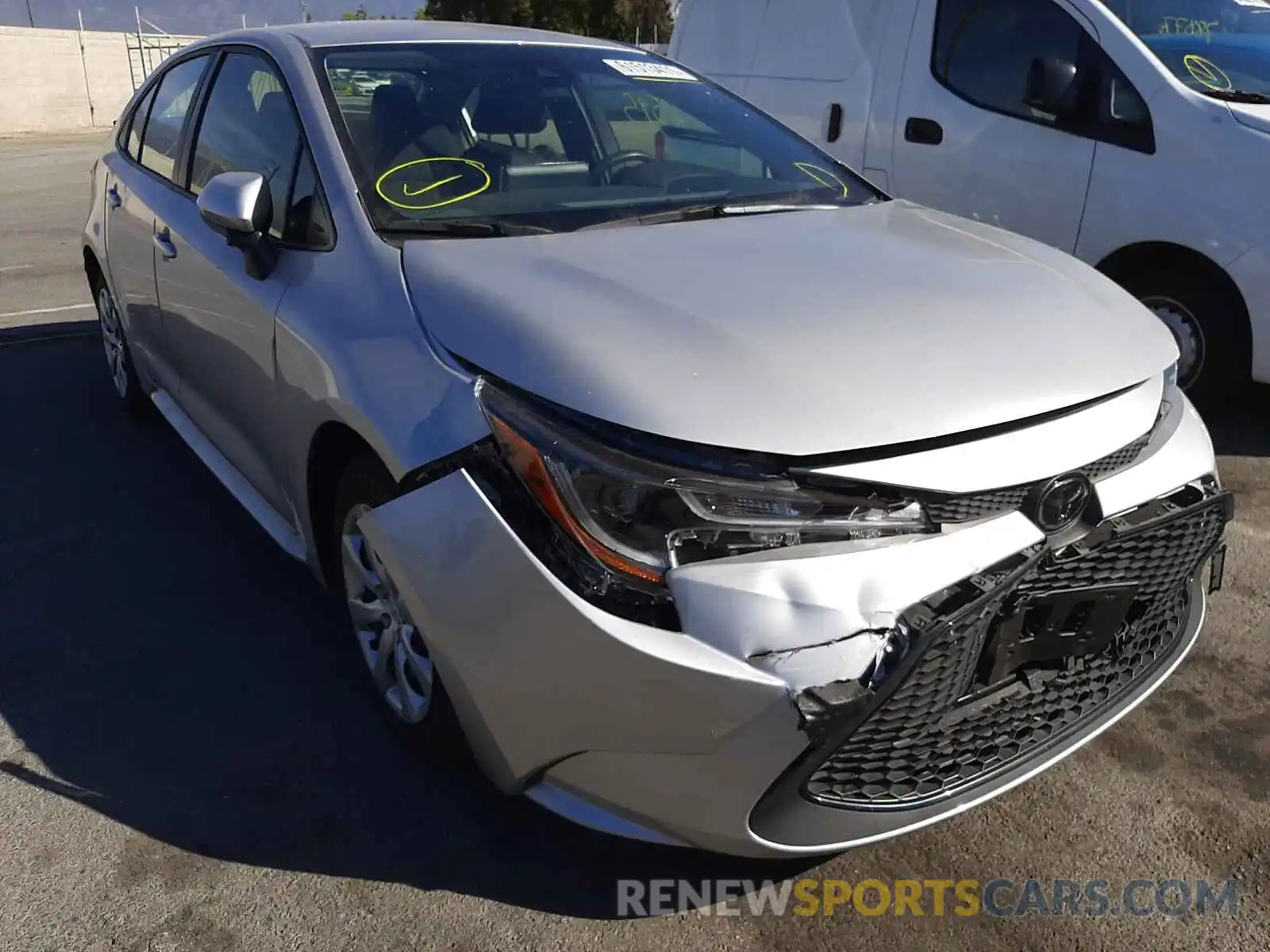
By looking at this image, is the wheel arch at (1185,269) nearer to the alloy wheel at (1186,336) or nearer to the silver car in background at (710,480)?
the alloy wheel at (1186,336)

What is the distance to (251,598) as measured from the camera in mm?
3406

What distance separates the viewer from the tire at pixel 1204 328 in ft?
14.5

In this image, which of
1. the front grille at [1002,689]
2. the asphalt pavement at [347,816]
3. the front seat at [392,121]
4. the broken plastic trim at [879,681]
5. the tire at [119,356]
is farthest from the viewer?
the tire at [119,356]

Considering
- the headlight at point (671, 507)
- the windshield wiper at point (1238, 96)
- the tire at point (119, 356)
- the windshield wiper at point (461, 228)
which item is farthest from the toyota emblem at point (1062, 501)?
the tire at point (119, 356)

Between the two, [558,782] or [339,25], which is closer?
[558,782]

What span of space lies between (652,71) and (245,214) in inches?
61.5

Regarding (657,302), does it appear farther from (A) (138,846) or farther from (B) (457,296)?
(A) (138,846)

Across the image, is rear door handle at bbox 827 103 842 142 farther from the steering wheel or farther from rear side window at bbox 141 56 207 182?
rear side window at bbox 141 56 207 182

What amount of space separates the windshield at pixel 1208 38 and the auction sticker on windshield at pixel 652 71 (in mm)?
2229

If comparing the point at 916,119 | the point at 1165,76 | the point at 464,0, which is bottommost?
the point at 464,0

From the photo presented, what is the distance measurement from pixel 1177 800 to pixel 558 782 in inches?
56.5

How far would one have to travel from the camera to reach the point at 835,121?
5.73 m

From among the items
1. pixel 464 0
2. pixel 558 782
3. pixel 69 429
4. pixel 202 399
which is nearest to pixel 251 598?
pixel 202 399

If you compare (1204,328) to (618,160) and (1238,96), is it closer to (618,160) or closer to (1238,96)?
(1238,96)
